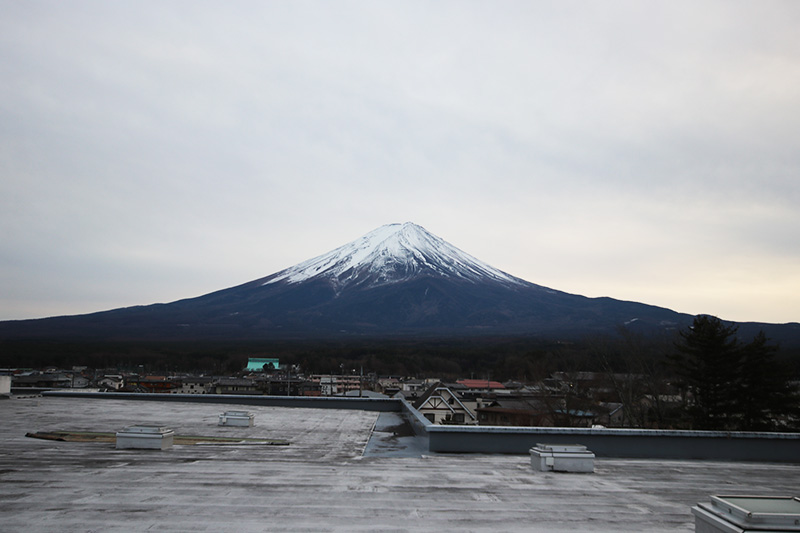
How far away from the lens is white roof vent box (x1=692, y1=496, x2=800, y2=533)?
3.64 meters

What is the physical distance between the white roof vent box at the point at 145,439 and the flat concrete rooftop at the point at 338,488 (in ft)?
0.65

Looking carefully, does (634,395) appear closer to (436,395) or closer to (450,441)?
(436,395)

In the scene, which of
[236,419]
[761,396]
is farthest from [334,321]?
[236,419]

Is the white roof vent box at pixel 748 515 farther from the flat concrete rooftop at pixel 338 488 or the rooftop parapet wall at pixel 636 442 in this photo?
the rooftop parapet wall at pixel 636 442

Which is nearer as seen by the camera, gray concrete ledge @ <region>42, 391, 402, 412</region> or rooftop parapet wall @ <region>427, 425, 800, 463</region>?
rooftop parapet wall @ <region>427, 425, 800, 463</region>

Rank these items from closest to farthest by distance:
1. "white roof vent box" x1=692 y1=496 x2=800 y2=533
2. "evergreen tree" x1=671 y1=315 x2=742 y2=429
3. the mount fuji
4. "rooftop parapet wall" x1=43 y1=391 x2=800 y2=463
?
1. "white roof vent box" x1=692 y1=496 x2=800 y2=533
2. "rooftop parapet wall" x1=43 y1=391 x2=800 y2=463
3. "evergreen tree" x1=671 y1=315 x2=742 y2=429
4. the mount fuji

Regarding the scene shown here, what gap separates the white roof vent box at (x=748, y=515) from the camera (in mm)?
3639

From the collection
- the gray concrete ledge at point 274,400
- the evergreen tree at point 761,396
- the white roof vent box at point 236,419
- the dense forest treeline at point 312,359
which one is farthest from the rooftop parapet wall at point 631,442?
the dense forest treeline at point 312,359

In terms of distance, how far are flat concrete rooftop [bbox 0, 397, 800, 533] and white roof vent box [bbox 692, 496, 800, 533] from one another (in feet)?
4.91

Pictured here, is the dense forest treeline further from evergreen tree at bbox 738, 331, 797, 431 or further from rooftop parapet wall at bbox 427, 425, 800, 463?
rooftop parapet wall at bbox 427, 425, 800, 463

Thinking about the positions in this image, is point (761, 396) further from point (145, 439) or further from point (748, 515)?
point (145, 439)

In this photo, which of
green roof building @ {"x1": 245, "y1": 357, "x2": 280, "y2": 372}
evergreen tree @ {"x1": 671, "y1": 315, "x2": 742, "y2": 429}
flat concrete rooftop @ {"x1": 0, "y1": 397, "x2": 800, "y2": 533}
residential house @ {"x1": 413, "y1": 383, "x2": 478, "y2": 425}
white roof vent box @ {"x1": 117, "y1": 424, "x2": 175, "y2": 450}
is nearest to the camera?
flat concrete rooftop @ {"x1": 0, "y1": 397, "x2": 800, "y2": 533}

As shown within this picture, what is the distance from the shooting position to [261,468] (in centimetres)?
771

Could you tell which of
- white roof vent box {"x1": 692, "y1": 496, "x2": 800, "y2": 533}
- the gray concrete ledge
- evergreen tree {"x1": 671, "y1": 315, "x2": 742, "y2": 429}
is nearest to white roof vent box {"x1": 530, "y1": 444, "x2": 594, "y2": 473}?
white roof vent box {"x1": 692, "y1": 496, "x2": 800, "y2": 533}
